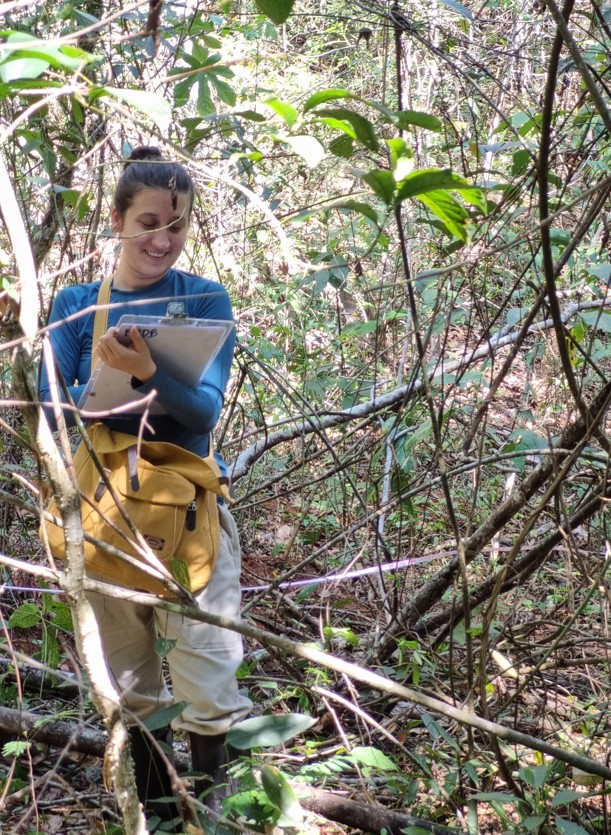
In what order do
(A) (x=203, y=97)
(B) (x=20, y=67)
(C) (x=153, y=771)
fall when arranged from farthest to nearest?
1. (A) (x=203, y=97)
2. (C) (x=153, y=771)
3. (B) (x=20, y=67)

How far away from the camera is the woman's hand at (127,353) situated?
1.74 m

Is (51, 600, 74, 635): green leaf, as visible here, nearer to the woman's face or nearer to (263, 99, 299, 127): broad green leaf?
the woman's face

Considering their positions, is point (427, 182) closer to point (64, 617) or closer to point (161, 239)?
point (161, 239)

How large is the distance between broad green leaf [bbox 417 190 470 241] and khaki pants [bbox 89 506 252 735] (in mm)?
1176

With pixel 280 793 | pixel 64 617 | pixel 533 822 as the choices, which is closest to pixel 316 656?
pixel 280 793

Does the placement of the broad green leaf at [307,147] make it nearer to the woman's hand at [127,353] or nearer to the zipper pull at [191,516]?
the woman's hand at [127,353]

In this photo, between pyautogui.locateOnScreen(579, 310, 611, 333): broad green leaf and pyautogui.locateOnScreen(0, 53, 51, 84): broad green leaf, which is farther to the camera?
pyautogui.locateOnScreen(579, 310, 611, 333): broad green leaf

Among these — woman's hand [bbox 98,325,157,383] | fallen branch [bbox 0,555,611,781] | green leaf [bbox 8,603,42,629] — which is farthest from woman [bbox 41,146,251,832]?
green leaf [bbox 8,603,42,629]

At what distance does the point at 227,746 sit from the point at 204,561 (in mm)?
441

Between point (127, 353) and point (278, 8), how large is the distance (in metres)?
0.74

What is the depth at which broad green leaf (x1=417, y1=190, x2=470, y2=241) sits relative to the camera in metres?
1.13

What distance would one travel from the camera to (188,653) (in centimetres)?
201

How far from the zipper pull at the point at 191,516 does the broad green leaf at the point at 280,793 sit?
58 centimetres

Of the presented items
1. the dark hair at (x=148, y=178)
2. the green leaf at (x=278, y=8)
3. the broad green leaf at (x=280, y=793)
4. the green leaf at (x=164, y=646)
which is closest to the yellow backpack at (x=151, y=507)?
the green leaf at (x=164, y=646)
